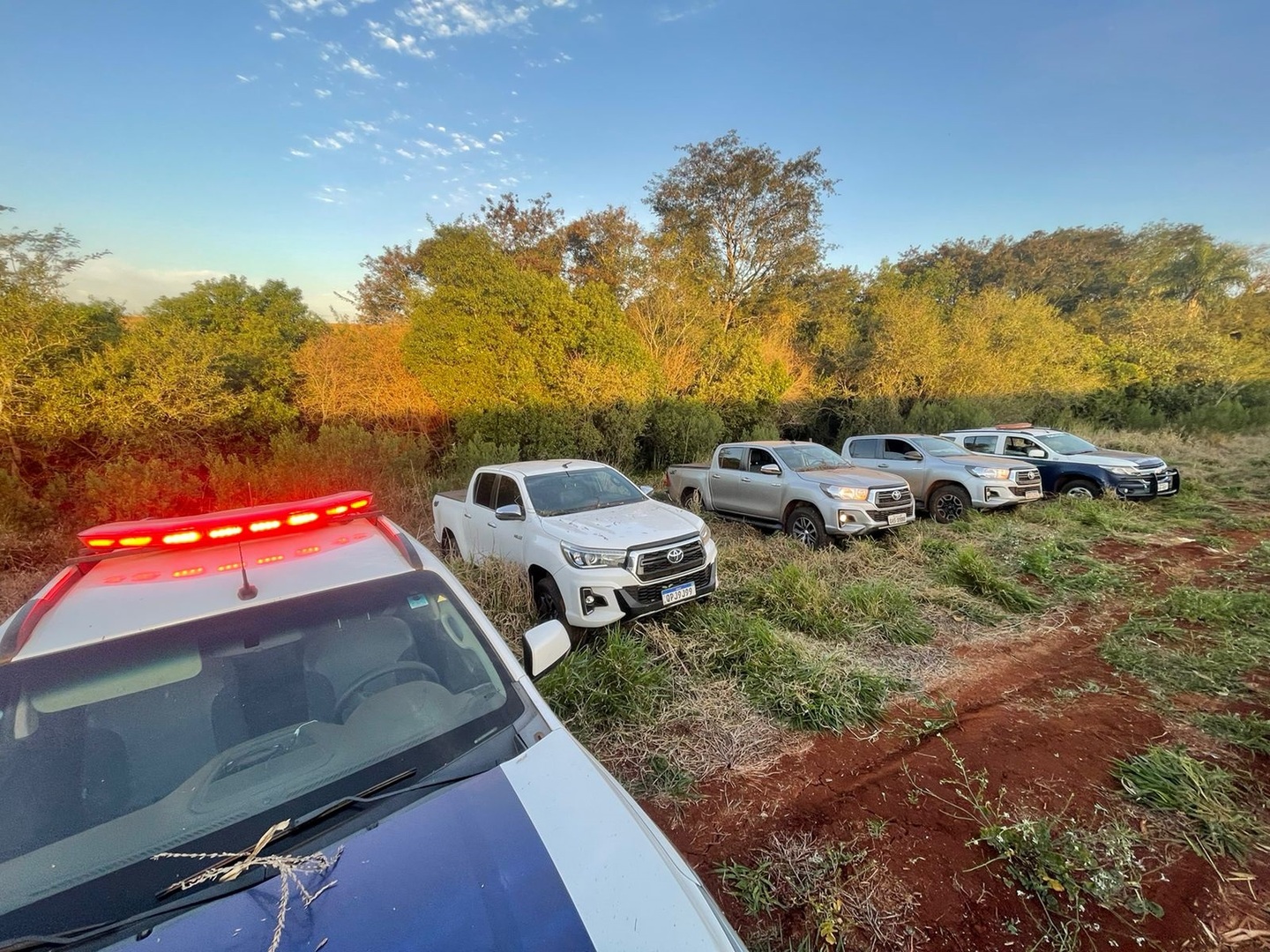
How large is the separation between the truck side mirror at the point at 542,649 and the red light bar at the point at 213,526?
1087mm

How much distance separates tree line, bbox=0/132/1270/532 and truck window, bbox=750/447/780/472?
5.28 metres

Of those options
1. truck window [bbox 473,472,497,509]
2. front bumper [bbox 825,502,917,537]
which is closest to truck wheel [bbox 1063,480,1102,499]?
front bumper [bbox 825,502,917,537]

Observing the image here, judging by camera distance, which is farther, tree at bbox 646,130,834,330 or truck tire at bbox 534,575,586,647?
tree at bbox 646,130,834,330

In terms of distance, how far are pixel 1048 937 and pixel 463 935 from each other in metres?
2.47

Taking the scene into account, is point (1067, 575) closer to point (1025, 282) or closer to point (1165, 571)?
point (1165, 571)

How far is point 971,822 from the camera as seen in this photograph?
260cm

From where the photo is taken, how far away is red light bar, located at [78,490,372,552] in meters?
1.79

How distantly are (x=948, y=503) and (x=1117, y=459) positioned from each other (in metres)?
3.43

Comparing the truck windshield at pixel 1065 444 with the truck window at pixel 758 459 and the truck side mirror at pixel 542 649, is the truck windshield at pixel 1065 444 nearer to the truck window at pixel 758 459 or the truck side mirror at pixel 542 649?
the truck window at pixel 758 459

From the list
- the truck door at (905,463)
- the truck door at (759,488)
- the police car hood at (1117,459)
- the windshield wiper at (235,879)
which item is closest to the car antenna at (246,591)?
the windshield wiper at (235,879)

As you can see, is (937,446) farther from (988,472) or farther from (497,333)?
(497,333)

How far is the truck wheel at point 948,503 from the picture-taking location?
27.7 ft

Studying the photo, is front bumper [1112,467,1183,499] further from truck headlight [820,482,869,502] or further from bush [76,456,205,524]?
bush [76,456,205,524]

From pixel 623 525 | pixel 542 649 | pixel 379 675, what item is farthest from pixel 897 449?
pixel 379 675
